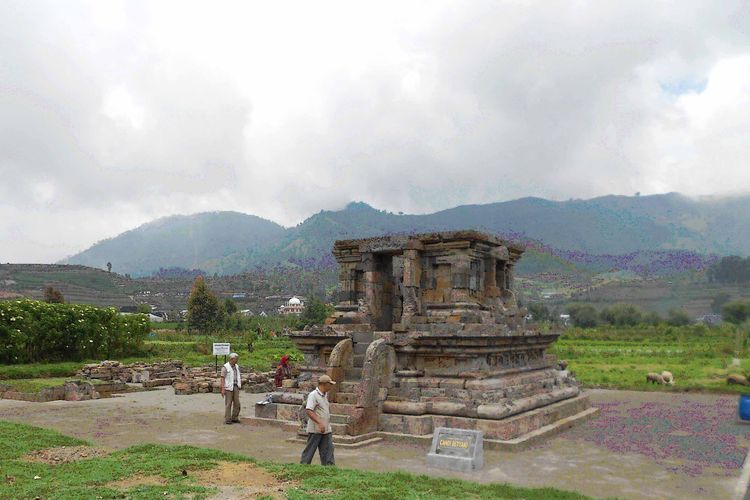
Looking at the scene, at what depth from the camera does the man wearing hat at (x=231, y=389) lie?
14078 mm

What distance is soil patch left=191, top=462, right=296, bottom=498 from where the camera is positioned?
742 centimetres

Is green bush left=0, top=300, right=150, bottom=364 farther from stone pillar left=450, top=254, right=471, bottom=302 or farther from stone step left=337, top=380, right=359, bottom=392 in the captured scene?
stone pillar left=450, top=254, right=471, bottom=302

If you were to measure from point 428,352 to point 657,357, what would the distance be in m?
→ 27.3

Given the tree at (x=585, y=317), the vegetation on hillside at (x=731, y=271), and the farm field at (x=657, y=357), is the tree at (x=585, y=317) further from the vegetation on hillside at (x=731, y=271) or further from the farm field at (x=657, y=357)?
the vegetation on hillside at (x=731, y=271)

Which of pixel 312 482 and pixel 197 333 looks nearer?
pixel 312 482

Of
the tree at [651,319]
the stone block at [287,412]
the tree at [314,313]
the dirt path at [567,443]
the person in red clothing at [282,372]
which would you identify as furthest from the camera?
the tree at [314,313]

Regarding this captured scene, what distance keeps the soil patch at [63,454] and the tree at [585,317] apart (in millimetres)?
65862

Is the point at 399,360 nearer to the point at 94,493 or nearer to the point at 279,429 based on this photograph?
the point at 279,429

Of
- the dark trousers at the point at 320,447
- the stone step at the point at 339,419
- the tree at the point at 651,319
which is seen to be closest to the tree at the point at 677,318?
the tree at the point at 651,319

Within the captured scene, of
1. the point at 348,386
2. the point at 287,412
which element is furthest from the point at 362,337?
the point at 287,412

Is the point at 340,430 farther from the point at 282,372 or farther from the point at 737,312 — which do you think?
the point at 737,312

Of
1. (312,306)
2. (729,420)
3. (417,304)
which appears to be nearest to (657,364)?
(729,420)

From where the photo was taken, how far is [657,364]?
32219mm

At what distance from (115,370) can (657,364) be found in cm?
2644
